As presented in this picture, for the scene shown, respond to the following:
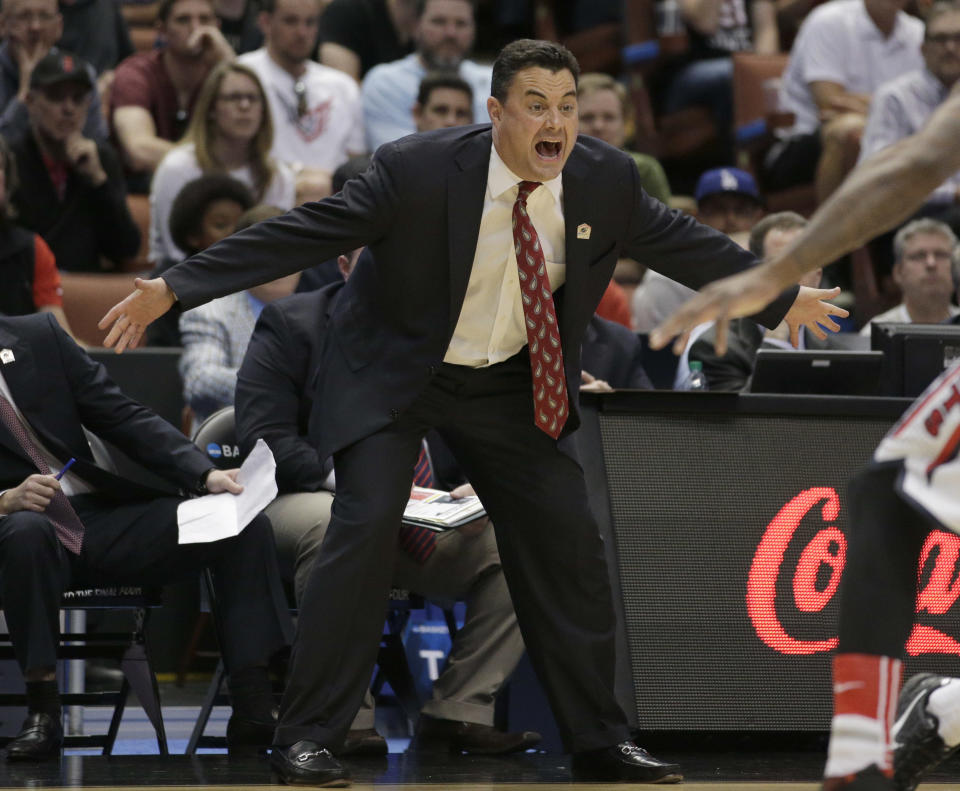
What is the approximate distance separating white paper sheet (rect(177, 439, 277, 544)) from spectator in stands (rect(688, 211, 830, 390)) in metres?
1.81

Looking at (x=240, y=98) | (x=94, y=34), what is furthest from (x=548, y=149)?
(x=94, y=34)

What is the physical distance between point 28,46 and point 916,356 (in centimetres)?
509

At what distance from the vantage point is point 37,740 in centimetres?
470

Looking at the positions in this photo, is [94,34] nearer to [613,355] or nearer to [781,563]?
[613,355]

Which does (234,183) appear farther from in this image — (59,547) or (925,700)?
(925,700)

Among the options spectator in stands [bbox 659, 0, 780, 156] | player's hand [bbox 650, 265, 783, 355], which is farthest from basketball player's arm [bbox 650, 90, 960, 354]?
spectator in stands [bbox 659, 0, 780, 156]

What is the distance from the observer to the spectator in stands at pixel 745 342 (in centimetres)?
607

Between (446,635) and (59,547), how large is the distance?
1726 millimetres

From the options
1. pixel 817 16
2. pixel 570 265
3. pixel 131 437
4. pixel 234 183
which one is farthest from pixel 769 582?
pixel 817 16

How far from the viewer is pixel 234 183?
710 centimetres

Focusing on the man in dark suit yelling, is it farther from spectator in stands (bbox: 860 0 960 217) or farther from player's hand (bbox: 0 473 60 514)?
spectator in stands (bbox: 860 0 960 217)

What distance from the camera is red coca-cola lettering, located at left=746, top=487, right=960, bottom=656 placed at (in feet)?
16.0

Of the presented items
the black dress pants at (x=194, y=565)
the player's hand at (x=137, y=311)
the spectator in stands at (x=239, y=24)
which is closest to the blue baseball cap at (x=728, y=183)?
the spectator in stands at (x=239, y=24)

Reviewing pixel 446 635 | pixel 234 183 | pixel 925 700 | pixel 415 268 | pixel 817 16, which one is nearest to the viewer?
pixel 925 700
